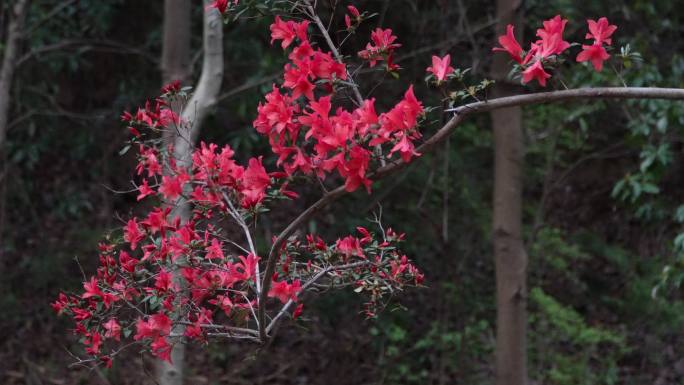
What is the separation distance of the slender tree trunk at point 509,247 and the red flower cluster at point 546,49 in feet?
→ 6.93

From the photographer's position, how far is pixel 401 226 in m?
5.89

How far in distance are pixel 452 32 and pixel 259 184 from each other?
3809mm

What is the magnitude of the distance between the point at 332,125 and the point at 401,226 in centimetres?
424

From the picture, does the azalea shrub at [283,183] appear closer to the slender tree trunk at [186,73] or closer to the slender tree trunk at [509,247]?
the slender tree trunk at [186,73]

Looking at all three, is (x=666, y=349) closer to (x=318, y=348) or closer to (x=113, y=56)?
(x=318, y=348)

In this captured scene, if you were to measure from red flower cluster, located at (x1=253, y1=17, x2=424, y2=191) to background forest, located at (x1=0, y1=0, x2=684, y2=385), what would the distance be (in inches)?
122

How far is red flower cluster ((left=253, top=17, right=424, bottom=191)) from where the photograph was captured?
165 cm

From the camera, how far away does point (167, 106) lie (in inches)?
87.0

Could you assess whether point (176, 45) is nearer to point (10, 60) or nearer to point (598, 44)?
point (10, 60)

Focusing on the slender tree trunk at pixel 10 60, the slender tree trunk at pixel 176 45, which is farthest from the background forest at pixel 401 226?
the slender tree trunk at pixel 176 45

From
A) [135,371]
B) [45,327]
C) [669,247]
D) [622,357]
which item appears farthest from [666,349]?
[45,327]

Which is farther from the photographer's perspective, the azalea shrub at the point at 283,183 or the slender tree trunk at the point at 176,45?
the slender tree trunk at the point at 176,45

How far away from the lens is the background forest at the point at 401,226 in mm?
5348

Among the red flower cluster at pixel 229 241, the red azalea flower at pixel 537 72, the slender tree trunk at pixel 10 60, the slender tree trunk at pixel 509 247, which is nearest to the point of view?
the red azalea flower at pixel 537 72
